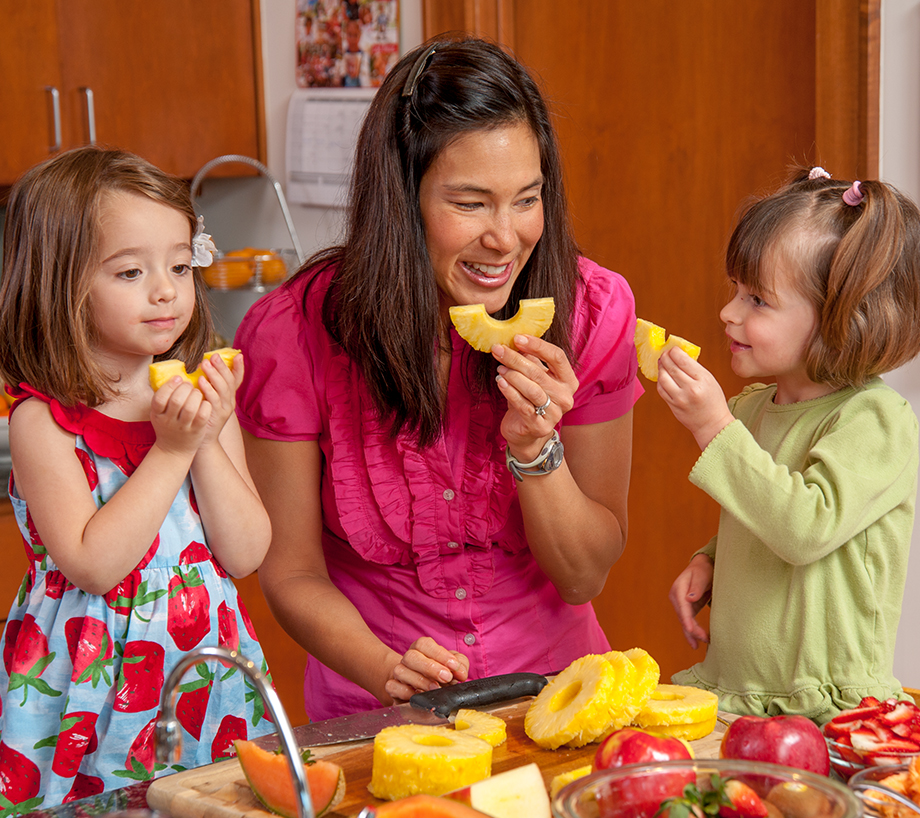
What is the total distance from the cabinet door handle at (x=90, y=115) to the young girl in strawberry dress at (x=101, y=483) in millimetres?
1652

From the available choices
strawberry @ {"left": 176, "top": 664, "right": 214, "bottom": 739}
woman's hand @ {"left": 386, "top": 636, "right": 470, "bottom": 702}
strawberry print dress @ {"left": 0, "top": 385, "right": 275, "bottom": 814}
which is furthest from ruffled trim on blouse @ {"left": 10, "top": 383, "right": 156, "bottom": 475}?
woman's hand @ {"left": 386, "top": 636, "right": 470, "bottom": 702}

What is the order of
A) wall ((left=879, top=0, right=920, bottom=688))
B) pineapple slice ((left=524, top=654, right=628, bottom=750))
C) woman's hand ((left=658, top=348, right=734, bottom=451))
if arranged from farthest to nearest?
wall ((left=879, top=0, right=920, bottom=688))
woman's hand ((left=658, top=348, right=734, bottom=451))
pineapple slice ((left=524, top=654, right=628, bottom=750))

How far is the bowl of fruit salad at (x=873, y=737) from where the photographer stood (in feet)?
2.92

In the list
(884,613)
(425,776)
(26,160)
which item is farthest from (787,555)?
(26,160)

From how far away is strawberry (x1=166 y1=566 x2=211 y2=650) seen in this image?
1.27 metres

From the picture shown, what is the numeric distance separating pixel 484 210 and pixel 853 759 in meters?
0.74

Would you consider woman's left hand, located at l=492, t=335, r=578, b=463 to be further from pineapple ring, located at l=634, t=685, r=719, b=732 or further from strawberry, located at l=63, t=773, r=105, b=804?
strawberry, located at l=63, t=773, r=105, b=804

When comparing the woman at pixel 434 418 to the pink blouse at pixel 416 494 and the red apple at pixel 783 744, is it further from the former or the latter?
the red apple at pixel 783 744

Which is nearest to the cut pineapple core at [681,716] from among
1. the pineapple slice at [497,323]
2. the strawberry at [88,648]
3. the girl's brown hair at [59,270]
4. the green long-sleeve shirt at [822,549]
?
the green long-sleeve shirt at [822,549]

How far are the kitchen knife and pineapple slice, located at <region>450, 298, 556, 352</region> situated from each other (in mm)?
396

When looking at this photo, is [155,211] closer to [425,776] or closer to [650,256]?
[425,776]

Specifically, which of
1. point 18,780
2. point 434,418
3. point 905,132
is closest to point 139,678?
point 18,780

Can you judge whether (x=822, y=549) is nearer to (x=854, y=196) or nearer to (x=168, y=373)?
(x=854, y=196)

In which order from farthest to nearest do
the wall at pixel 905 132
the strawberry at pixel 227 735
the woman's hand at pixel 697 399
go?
the wall at pixel 905 132 → the strawberry at pixel 227 735 → the woman's hand at pixel 697 399
